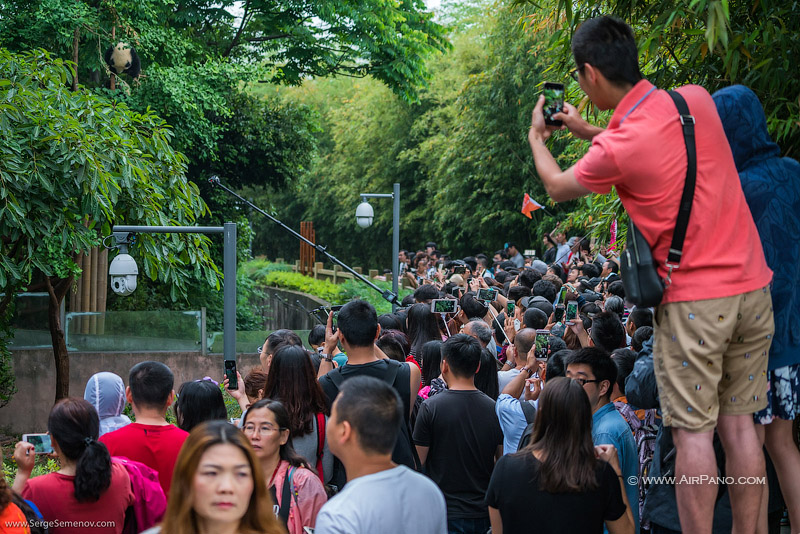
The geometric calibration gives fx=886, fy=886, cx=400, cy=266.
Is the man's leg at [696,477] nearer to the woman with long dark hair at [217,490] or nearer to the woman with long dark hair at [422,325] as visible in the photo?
the woman with long dark hair at [217,490]

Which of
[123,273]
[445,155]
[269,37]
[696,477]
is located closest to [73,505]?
[696,477]


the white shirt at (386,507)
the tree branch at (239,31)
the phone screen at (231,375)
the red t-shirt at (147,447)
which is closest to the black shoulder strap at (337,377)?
the phone screen at (231,375)

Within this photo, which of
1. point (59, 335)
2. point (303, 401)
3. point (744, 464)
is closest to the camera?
point (744, 464)

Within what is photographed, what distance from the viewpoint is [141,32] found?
15.3 m

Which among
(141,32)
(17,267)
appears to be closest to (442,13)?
(141,32)

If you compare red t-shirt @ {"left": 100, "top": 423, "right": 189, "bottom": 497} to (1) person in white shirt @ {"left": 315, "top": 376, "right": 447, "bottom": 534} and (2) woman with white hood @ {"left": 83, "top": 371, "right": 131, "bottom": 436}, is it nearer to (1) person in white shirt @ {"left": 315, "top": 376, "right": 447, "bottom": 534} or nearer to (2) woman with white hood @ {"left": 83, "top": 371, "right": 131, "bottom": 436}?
(2) woman with white hood @ {"left": 83, "top": 371, "right": 131, "bottom": 436}

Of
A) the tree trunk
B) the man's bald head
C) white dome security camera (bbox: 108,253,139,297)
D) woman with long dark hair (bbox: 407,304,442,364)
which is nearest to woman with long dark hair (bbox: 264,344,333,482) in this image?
the man's bald head

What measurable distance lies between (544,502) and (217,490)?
5.04 feet

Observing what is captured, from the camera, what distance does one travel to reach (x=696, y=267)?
10.7 feet

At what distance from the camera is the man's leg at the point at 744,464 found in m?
3.40

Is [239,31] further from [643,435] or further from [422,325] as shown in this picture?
[643,435]

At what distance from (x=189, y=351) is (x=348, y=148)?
20.8 m

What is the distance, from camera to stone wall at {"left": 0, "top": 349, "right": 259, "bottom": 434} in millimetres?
15758

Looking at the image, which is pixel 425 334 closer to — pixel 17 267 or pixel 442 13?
pixel 17 267
